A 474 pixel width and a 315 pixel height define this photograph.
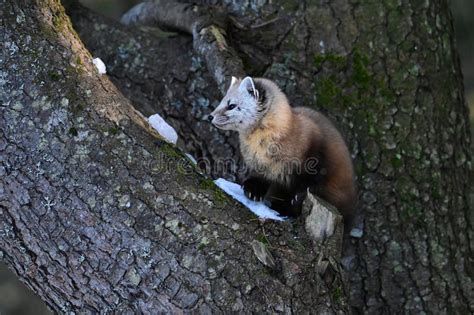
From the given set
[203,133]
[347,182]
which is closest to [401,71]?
[347,182]

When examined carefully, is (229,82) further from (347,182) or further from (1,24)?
(1,24)

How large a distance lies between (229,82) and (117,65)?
0.92 meters

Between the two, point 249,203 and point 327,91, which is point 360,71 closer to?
point 327,91

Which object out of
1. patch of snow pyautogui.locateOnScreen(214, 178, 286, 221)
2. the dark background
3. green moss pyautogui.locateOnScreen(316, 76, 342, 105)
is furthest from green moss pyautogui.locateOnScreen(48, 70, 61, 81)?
the dark background

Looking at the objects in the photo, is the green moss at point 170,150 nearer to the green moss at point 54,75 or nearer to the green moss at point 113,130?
the green moss at point 113,130

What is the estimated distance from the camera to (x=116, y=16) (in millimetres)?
8367

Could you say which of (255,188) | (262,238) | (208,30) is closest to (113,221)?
(262,238)

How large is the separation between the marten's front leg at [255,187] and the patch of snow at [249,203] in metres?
0.03

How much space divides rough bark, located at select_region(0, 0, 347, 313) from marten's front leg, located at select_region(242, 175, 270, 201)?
2.01ft

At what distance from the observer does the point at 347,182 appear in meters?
4.14

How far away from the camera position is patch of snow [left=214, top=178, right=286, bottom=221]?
142 inches

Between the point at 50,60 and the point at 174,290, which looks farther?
the point at 50,60

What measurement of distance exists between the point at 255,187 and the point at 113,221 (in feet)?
3.60

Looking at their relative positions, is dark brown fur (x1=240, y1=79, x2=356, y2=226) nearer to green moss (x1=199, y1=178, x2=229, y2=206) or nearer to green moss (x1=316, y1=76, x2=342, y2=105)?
green moss (x1=316, y1=76, x2=342, y2=105)
